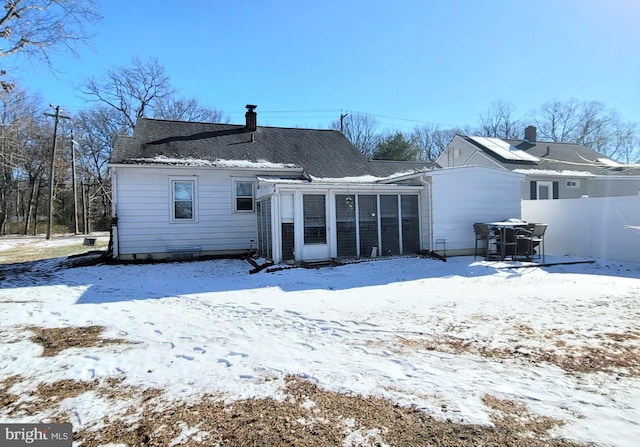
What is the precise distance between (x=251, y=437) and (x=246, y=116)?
14.6 metres

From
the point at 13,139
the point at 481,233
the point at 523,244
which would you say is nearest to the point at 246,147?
the point at 481,233

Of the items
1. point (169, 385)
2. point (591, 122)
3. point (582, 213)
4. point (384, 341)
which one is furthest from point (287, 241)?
point (591, 122)

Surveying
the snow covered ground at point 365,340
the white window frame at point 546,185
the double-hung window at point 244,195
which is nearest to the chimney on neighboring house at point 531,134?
the white window frame at point 546,185

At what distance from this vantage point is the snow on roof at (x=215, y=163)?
473 inches

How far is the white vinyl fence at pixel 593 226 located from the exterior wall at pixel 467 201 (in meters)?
1.46

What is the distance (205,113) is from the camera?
36688 mm

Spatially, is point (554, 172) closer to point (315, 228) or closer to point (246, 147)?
point (315, 228)

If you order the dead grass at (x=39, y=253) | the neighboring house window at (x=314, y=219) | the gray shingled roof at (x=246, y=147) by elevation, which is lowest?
the dead grass at (x=39, y=253)

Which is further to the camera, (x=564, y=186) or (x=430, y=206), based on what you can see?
(x=564, y=186)

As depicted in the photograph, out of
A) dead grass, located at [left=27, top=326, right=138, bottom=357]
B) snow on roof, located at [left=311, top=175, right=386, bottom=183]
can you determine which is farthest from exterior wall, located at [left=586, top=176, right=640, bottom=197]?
dead grass, located at [left=27, top=326, right=138, bottom=357]

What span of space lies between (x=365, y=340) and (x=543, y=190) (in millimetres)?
17562

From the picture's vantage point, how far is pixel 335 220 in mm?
10977

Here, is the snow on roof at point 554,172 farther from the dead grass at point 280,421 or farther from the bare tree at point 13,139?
the bare tree at point 13,139

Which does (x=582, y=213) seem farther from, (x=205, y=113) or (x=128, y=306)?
(x=205, y=113)
